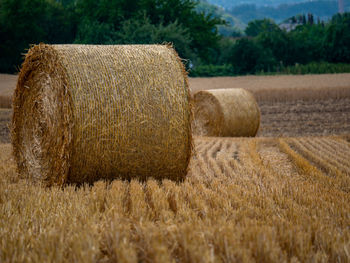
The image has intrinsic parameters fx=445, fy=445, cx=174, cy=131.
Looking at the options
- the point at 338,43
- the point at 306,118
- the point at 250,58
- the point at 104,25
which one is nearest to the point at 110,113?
the point at 306,118

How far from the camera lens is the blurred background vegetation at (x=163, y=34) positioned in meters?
26.7

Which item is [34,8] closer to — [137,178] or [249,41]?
[249,41]

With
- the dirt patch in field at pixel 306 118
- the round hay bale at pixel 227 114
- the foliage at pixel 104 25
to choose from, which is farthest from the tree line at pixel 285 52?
the round hay bale at pixel 227 114

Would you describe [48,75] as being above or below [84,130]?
above

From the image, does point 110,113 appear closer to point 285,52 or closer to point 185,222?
point 185,222

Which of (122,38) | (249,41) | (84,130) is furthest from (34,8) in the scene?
(84,130)

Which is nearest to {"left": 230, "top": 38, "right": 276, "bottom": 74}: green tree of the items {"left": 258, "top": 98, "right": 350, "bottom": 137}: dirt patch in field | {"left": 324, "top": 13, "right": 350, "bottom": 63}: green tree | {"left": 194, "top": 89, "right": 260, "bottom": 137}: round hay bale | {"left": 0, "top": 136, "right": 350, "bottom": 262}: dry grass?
{"left": 324, "top": 13, "right": 350, "bottom": 63}: green tree

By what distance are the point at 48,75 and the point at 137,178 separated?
171cm

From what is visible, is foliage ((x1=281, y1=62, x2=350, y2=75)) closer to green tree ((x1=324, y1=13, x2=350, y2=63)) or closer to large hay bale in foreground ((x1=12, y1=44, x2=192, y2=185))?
green tree ((x1=324, y1=13, x2=350, y2=63))

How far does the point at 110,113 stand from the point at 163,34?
23.5m

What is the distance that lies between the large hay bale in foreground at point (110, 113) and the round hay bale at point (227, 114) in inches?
282

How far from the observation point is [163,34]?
27859mm

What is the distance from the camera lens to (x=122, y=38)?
2816 cm

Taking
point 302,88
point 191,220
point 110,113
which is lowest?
point 302,88
